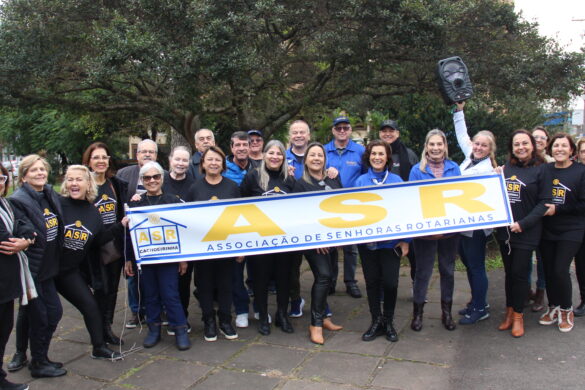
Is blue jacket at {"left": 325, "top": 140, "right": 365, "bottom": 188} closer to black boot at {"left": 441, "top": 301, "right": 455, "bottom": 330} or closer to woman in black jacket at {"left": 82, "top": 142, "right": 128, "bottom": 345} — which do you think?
black boot at {"left": 441, "top": 301, "right": 455, "bottom": 330}

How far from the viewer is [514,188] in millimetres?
4785

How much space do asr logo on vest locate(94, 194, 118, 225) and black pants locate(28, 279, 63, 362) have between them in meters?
0.75

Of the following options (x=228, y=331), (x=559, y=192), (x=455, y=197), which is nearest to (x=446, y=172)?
(x=455, y=197)

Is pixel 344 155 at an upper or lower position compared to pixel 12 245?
upper

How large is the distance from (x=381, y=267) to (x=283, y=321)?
1136 mm

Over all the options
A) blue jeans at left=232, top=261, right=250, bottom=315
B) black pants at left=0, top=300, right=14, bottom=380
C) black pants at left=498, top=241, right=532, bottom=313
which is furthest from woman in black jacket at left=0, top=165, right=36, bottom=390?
black pants at left=498, top=241, right=532, bottom=313

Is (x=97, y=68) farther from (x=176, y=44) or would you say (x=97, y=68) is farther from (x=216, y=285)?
(x=216, y=285)

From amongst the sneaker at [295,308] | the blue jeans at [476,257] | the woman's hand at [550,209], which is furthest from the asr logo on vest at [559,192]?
the sneaker at [295,308]

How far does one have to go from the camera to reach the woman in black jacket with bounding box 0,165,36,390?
11.7 ft

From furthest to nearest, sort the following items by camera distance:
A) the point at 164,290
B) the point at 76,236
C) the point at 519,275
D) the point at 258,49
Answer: the point at 258,49, the point at 519,275, the point at 164,290, the point at 76,236

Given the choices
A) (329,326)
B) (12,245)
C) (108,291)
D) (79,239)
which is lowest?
(329,326)

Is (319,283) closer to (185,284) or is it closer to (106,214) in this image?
(185,284)

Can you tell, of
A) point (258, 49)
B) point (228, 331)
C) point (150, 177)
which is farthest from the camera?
point (258, 49)

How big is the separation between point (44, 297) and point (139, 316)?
142cm
